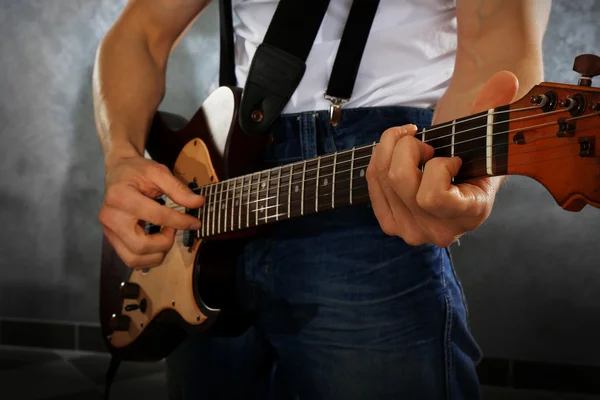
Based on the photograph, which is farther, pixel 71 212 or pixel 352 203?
pixel 71 212

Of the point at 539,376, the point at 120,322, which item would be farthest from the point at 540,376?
the point at 120,322

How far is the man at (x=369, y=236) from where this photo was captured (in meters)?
0.84

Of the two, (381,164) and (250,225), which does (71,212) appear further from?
(381,164)

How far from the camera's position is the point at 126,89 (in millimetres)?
1349

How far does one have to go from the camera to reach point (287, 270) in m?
1.06

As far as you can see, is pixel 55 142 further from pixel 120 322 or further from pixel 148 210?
pixel 148 210

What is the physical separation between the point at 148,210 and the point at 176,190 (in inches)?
2.4

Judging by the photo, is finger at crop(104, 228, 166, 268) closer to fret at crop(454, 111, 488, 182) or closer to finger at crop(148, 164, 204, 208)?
finger at crop(148, 164, 204, 208)

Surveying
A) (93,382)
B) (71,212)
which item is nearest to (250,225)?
(93,382)

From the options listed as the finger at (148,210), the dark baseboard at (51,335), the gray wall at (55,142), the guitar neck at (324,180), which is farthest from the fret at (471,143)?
the dark baseboard at (51,335)

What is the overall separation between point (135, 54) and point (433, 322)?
86cm

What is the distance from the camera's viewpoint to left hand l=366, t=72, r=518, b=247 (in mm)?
687

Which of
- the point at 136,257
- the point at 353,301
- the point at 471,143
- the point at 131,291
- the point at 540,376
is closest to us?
the point at 471,143

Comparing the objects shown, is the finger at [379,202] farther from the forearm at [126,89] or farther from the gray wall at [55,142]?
the gray wall at [55,142]
